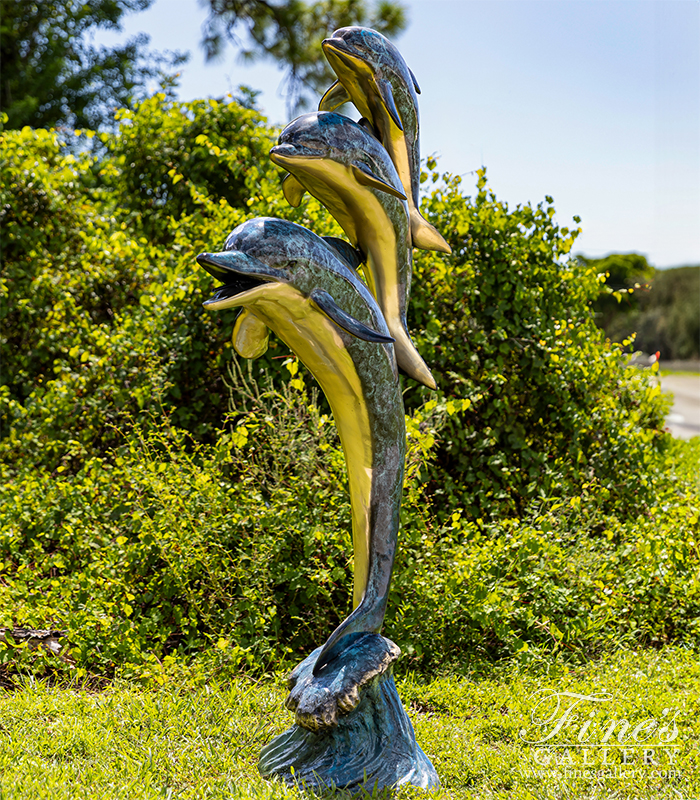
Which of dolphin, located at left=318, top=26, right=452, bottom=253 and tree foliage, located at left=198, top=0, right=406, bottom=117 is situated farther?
tree foliage, located at left=198, top=0, right=406, bottom=117

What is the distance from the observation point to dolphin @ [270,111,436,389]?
6.27 ft

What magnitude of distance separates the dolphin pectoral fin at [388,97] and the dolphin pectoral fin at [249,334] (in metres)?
0.73

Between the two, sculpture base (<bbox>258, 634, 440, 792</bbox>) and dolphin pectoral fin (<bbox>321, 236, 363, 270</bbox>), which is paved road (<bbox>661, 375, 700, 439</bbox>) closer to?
dolphin pectoral fin (<bbox>321, 236, 363, 270</bbox>)

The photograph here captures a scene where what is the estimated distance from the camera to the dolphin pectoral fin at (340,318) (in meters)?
1.85

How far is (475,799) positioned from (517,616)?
121 cm

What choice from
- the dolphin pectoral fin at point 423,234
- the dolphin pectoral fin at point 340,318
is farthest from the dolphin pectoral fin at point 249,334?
the dolphin pectoral fin at point 423,234

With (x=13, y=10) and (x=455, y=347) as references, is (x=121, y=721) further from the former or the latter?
(x=13, y=10)

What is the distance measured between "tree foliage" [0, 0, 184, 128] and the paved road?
11268 mm

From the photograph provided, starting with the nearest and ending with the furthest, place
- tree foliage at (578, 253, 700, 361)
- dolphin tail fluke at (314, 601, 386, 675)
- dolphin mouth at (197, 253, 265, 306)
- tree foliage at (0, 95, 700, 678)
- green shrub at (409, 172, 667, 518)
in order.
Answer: dolphin mouth at (197, 253, 265, 306) → dolphin tail fluke at (314, 601, 386, 675) → tree foliage at (0, 95, 700, 678) → green shrub at (409, 172, 667, 518) → tree foliage at (578, 253, 700, 361)

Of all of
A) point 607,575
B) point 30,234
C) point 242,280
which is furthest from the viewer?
point 30,234

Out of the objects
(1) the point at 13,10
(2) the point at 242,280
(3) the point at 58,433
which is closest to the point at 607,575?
(2) the point at 242,280

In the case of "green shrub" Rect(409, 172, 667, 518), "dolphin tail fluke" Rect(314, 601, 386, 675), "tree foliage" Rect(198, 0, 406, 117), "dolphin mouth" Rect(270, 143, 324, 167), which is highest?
"tree foliage" Rect(198, 0, 406, 117)

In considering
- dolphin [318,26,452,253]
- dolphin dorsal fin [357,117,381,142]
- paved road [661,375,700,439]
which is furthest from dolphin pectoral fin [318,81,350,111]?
paved road [661,375,700,439]

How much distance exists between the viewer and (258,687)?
2.77 m
